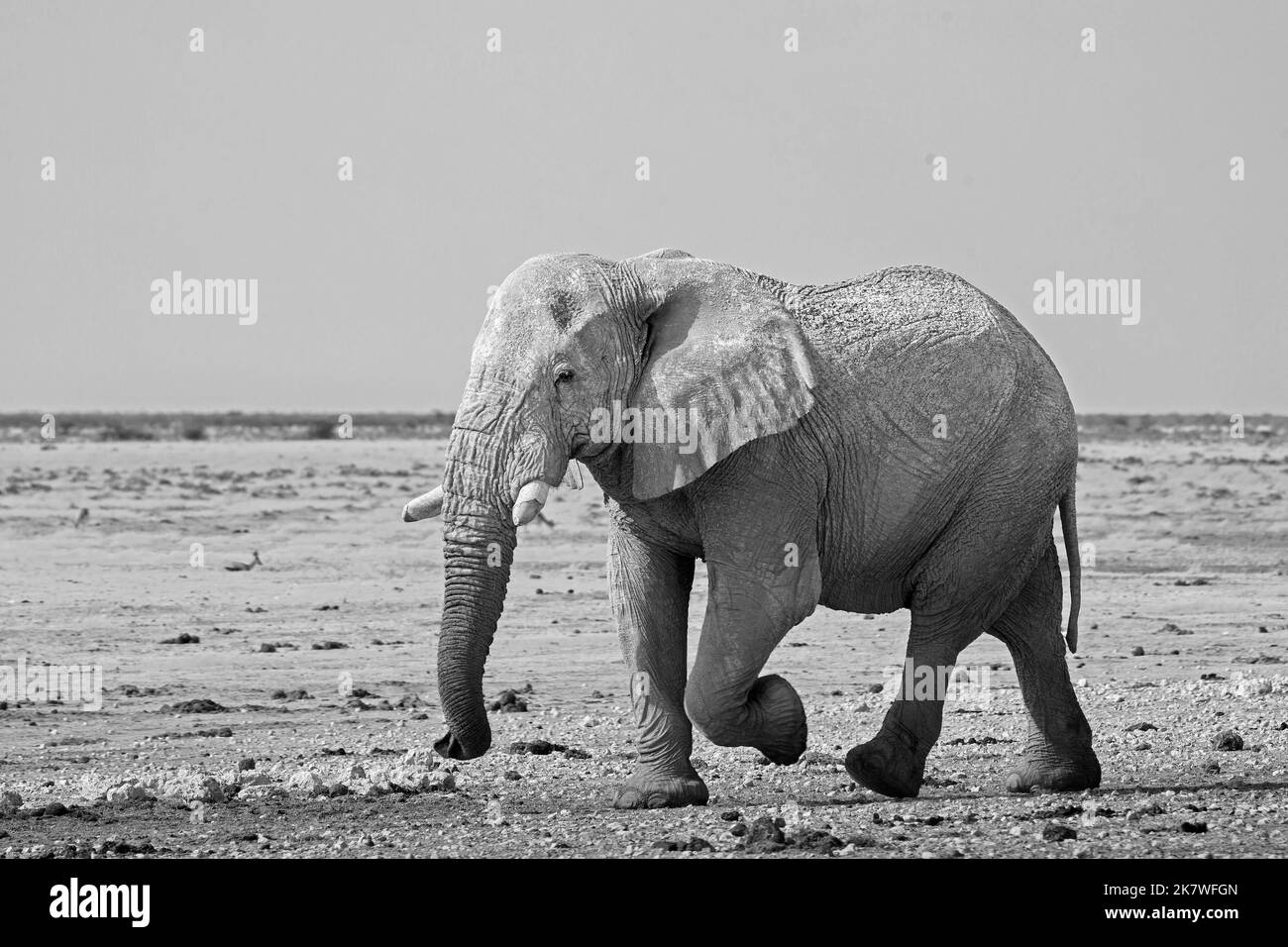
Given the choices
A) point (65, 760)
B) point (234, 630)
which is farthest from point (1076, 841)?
point (234, 630)

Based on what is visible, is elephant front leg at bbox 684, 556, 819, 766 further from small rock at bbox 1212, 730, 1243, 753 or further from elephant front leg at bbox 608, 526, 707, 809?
small rock at bbox 1212, 730, 1243, 753

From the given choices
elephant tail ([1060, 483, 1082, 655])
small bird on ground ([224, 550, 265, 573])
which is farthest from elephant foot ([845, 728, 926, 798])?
small bird on ground ([224, 550, 265, 573])

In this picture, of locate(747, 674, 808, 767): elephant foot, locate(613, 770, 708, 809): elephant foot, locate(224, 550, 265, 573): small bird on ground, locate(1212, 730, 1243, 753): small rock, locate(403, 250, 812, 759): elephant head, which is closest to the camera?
locate(403, 250, 812, 759): elephant head

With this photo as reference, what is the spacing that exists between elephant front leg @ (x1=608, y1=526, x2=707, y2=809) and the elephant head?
0.50 meters

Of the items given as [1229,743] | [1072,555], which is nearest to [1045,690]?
[1072,555]

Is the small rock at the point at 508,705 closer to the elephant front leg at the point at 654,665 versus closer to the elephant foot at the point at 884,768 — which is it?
the elephant front leg at the point at 654,665

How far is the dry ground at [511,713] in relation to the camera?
403 inches

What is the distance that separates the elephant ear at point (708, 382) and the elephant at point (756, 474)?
1cm

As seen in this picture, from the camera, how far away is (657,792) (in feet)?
35.9

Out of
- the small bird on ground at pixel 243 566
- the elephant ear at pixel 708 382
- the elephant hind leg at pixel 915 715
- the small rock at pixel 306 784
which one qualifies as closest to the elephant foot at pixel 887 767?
the elephant hind leg at pixel 915 715

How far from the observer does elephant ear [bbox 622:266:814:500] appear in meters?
10.5

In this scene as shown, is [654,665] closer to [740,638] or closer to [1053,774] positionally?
[740,638]

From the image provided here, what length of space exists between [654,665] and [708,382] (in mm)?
1534
